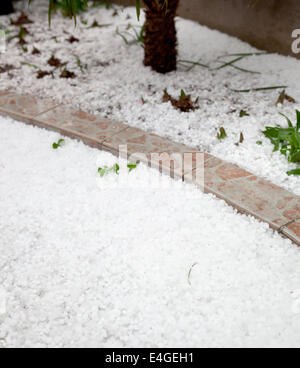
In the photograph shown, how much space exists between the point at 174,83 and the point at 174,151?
0.82 metres

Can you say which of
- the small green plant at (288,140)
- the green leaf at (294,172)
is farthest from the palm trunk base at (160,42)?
the green leaf at (294,172)

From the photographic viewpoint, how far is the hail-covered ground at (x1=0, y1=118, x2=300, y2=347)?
49.9 inches

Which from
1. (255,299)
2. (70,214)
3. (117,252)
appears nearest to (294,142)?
(255,299)

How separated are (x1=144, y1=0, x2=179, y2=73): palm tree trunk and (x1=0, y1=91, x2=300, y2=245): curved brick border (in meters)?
0.69

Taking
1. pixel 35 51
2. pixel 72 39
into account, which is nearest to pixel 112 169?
pixel 35 51

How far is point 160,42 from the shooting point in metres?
2.57

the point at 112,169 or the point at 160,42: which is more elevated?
the point at 160,42

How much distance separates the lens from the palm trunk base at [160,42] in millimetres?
2479

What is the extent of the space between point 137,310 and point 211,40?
240 centimetres

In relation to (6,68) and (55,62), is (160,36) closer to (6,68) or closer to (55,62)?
(55,62)

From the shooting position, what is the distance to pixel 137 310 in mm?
1329

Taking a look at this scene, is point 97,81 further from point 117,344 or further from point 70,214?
point 117,344

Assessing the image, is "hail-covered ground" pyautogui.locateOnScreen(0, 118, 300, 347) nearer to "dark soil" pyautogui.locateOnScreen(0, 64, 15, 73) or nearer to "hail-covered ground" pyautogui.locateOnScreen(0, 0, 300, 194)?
"hail-covered ground" pyautogui.locateOnScreen(0, 0, 300, 194)

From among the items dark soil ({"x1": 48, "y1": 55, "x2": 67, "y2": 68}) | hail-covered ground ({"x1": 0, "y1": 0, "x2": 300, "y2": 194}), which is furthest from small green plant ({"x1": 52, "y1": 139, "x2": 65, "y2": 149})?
dark soil ({"x1": 48, "y1": 55, "x2": 67, "y2": 68})
